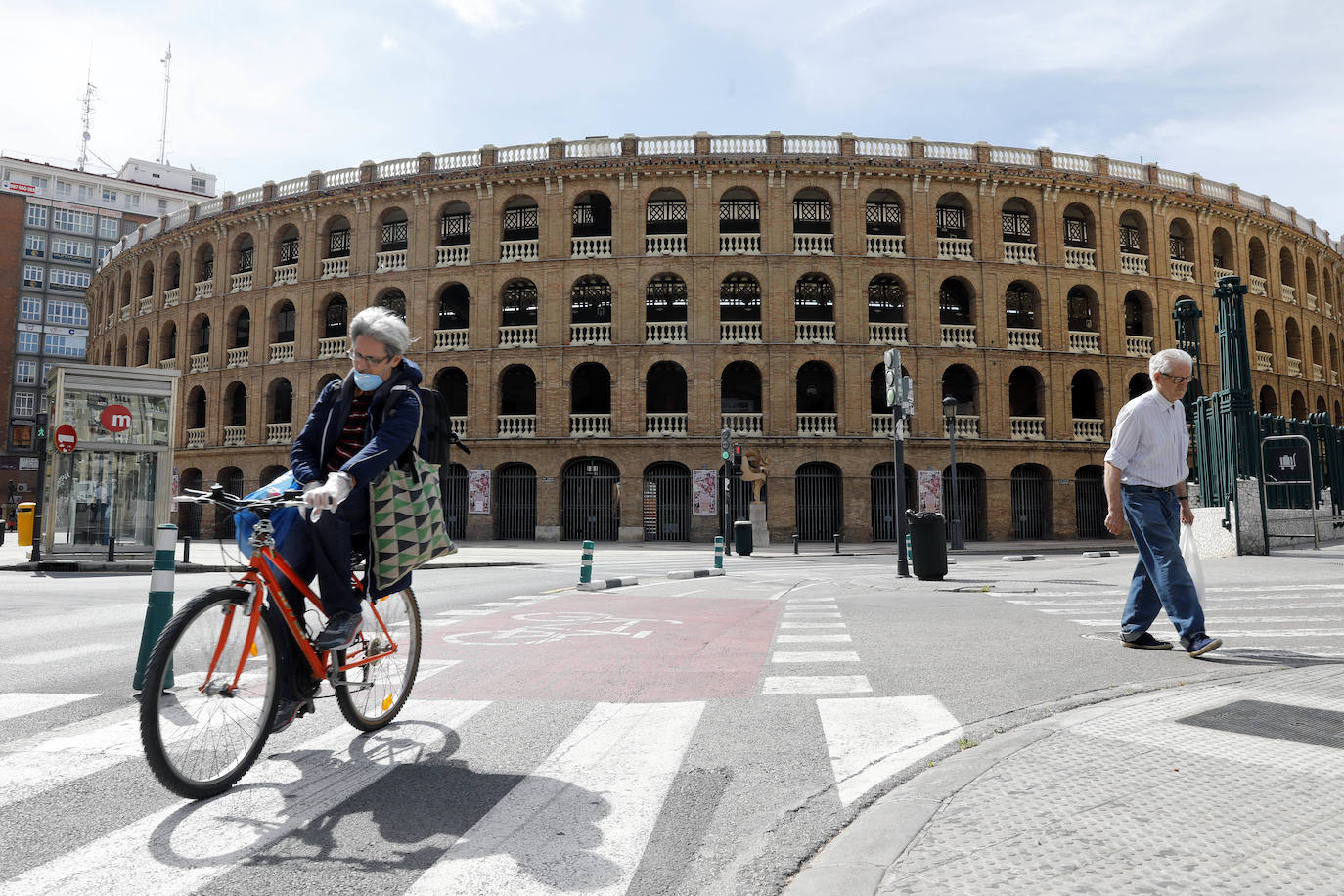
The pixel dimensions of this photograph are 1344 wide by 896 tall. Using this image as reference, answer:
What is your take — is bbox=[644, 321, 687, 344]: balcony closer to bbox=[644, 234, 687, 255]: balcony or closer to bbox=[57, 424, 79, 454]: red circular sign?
bbox=[644, 234, 687, 255]: balcony

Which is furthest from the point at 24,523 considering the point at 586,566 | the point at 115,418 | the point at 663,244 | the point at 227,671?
the point at 227,671

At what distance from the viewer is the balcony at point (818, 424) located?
3036cm

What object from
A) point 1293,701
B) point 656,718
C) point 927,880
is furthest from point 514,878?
point 1293,701

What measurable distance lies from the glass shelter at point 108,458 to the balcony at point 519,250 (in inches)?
607

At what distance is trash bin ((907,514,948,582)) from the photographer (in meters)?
12.7

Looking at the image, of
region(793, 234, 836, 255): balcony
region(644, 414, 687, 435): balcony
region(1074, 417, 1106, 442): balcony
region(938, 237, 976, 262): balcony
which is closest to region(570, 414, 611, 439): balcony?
region(644, 414, 687, 435): balcony

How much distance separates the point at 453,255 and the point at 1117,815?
33.0m

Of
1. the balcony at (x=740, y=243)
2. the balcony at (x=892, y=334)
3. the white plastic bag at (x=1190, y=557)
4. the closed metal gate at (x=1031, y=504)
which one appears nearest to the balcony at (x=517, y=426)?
the balcony at (x=740, y=243)

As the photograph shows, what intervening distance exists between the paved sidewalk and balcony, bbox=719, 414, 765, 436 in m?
26.5

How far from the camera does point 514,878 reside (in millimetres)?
2305

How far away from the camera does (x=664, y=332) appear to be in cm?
3088

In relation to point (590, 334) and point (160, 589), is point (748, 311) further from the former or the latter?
point (160, 589)

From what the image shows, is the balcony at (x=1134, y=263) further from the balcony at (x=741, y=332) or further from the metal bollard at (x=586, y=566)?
the metal bollard at (x=586, y=566)

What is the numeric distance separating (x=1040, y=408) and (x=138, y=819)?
3347 cm
